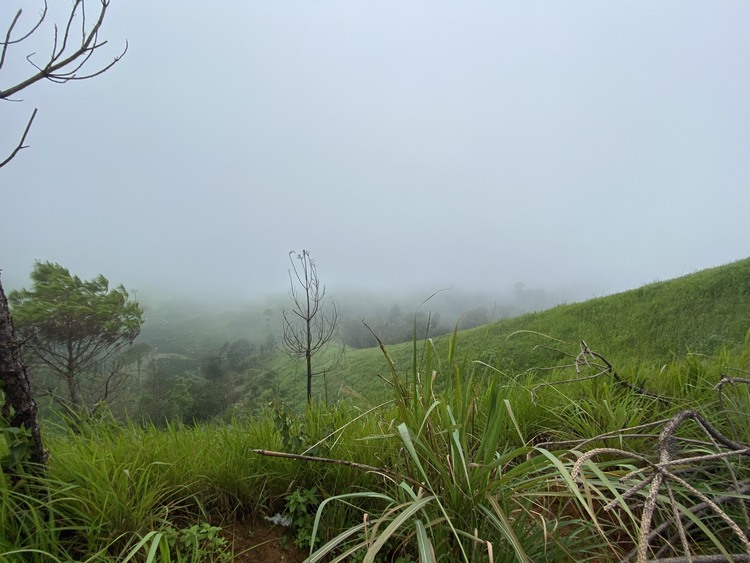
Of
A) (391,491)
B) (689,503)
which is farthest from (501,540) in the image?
(689,503)

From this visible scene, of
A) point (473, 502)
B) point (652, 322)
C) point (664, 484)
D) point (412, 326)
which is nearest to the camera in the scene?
point (664, 484)

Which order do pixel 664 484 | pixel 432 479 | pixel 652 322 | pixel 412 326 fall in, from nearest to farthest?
1. pixel 664 484
2. pixel 432 479
3. pixel 412 326
4. pixel 652 322

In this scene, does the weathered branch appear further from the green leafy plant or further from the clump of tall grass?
the green leafy plant

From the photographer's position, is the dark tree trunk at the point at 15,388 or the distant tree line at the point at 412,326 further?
the distant tree line at the point at 412,326

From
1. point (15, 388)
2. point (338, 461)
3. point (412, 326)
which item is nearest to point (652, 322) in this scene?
point (412, 326)

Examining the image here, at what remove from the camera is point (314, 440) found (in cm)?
188

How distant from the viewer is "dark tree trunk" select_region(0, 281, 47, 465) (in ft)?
4.51

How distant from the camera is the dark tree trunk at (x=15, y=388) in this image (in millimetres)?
1376

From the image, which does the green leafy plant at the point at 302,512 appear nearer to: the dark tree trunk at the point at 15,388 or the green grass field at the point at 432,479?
the green grass field at the point at 432,479

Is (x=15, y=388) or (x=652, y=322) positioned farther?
(x=652, y=322)

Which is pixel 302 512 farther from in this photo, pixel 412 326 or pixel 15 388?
pixel 412 326

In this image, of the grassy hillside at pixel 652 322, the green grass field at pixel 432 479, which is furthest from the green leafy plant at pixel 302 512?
the grassy hillside at pixel 652 322

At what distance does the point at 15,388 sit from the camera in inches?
55.8

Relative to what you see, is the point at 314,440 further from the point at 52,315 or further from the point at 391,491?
the point at 52,315
